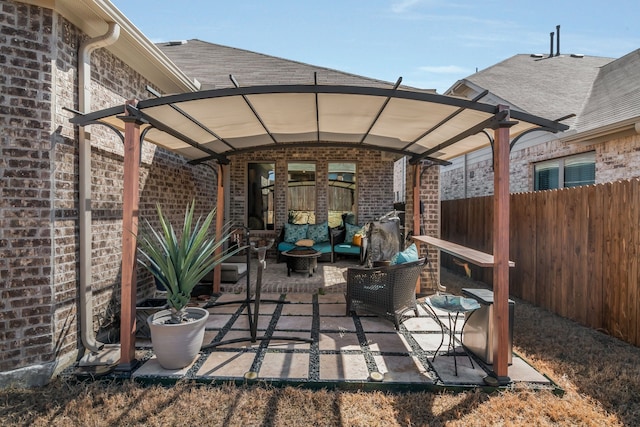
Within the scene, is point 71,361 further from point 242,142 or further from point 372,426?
point 242,142

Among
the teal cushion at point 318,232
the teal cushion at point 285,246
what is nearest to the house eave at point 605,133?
the teal cushion at point 318,232

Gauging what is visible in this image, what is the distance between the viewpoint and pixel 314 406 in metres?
2.41

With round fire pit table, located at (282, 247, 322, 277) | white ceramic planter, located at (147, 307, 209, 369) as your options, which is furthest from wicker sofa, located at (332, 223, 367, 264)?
white ceramic planter, located at (147, 307, 209, 369)

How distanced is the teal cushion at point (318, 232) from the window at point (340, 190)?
0.71 m

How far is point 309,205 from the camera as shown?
8.51 metres

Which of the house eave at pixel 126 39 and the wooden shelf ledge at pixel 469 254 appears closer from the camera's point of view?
Answer: the house eave at pixel 126 39

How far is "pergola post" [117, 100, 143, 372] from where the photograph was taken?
2.85m

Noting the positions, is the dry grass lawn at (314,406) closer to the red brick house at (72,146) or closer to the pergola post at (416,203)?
the red brick house at (72,146)

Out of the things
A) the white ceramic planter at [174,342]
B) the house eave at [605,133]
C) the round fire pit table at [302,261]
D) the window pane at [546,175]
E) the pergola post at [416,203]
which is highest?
the house eave at [605,133]

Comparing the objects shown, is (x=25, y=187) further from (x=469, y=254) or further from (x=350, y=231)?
(x=350, y=231)

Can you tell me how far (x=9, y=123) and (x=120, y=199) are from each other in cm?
129

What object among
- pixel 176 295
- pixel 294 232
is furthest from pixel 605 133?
pixel 176 295

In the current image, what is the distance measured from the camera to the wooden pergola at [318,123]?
109 inches

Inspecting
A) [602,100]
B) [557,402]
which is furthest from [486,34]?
[557,402]
